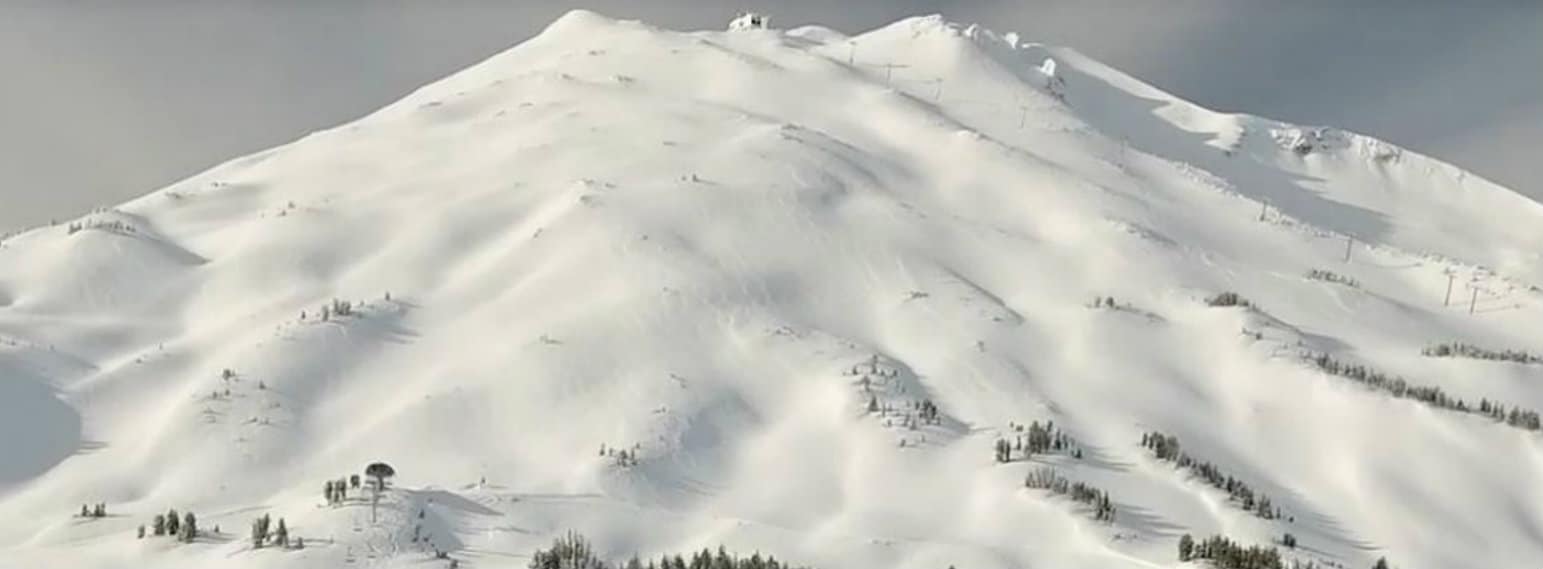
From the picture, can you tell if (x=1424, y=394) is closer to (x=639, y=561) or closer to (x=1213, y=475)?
(x=1213, y=475)

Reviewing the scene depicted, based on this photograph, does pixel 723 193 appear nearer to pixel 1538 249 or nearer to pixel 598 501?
pixel 598 501

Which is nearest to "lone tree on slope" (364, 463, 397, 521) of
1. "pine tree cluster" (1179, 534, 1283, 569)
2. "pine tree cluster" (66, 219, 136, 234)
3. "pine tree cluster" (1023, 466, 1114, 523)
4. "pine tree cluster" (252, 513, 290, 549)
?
"pine tree cluster" (252, 513, 290, 549)

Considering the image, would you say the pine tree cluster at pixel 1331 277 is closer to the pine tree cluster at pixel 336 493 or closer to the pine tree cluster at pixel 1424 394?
the pine tree cluster at pixel 1424 394

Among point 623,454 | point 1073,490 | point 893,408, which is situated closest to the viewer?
point 1073,490

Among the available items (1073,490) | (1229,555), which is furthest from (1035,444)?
(1229,555)

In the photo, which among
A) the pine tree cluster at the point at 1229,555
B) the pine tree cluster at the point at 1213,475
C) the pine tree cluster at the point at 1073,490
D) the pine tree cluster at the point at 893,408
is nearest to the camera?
the pine tree cluster at the point at 1229,555

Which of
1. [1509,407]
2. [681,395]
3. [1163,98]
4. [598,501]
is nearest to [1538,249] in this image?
[1163,98]

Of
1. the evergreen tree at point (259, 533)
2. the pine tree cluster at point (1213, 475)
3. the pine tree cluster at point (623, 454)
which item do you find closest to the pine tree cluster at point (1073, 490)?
the pine tree cluster at point (1213, 475)
